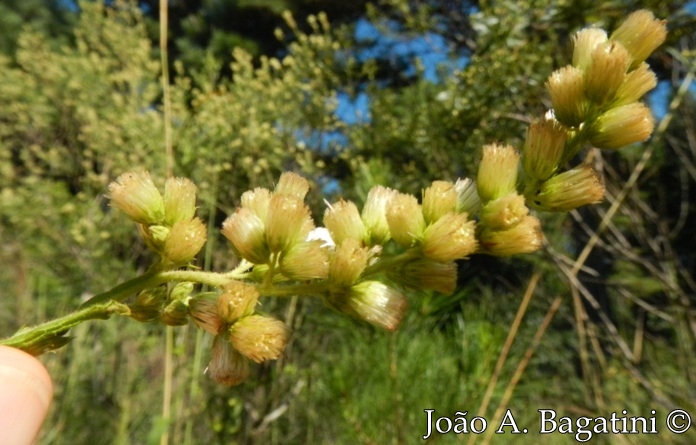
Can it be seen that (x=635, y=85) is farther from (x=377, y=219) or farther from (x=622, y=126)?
(x=377, y=219)

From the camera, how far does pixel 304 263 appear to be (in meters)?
0.30

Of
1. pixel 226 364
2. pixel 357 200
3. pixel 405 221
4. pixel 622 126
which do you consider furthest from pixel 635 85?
pixel 357 200

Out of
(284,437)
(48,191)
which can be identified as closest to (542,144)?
(284,437)

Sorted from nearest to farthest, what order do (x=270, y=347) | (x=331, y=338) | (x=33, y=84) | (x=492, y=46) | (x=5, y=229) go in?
(x=270, y=347), (x=492, y=46), (x=331, y=338), (x=5, y=229), (x=33, y=84)

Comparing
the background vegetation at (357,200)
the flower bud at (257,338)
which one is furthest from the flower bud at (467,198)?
the background vegetation at (357,200)

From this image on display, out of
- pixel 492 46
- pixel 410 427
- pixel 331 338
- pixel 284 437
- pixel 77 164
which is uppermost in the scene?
pixel 77 164

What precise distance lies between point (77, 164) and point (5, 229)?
55 centimetres

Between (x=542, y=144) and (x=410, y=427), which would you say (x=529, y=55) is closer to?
(x=410, y=427)

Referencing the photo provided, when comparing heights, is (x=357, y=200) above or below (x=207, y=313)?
above

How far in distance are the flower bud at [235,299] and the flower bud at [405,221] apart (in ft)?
0.24

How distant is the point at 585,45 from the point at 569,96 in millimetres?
28

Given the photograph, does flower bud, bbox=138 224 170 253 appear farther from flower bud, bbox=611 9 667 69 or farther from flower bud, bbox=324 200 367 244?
flower bud, bbox=611 9 667 69

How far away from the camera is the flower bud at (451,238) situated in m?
0.29

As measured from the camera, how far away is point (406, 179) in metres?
2.05
